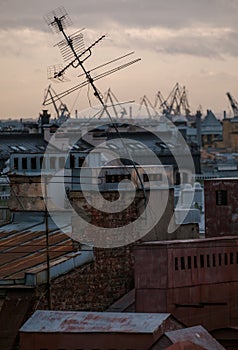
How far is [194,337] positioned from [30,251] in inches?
227

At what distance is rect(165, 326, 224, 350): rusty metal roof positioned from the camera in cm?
1570

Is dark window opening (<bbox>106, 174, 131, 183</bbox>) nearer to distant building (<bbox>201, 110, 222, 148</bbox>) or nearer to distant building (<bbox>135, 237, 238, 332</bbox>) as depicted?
distant building (<bbox>135, 237, 238, 332</bbox>)

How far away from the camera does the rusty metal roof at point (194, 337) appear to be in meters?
15.7

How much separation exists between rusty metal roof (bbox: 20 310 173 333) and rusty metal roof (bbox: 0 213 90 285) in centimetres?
165

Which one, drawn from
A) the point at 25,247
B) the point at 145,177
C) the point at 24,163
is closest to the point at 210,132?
the point at 24,163

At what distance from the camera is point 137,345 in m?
16.2

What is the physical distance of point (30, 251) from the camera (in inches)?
833

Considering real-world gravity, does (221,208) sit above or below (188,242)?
above

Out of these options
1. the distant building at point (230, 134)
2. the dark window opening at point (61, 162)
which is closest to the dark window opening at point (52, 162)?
the dark window opening at point (61, 162)

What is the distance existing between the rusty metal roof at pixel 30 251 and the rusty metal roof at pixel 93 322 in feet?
5.43

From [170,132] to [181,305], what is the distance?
69190 mm

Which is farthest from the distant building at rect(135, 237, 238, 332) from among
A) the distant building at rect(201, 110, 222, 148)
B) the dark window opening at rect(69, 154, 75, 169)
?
the distant building at rect(201, 110, 222, 148)

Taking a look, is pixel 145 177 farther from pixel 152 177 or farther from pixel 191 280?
pixel 191 280

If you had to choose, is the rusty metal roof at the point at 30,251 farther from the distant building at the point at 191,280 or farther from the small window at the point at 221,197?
the small window at the point at 221,197
